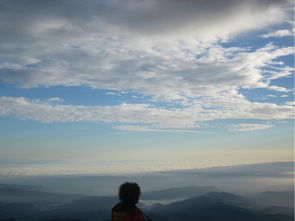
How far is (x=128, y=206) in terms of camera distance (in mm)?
8641

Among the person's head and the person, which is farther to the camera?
the person's head

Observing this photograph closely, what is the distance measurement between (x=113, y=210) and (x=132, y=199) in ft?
2.15

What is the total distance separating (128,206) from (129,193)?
15.1 inches

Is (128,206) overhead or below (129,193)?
below

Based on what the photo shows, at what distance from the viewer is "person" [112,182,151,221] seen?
8.46 m

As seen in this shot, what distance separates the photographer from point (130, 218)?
8.43 metres

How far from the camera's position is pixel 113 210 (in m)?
8.69

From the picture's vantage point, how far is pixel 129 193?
862cm

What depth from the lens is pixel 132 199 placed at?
28.3 feet

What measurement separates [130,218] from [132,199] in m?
0.52

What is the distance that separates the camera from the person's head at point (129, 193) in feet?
28.3

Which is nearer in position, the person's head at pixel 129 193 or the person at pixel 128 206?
the person at pixel 128 206

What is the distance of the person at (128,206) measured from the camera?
27.8 ft
